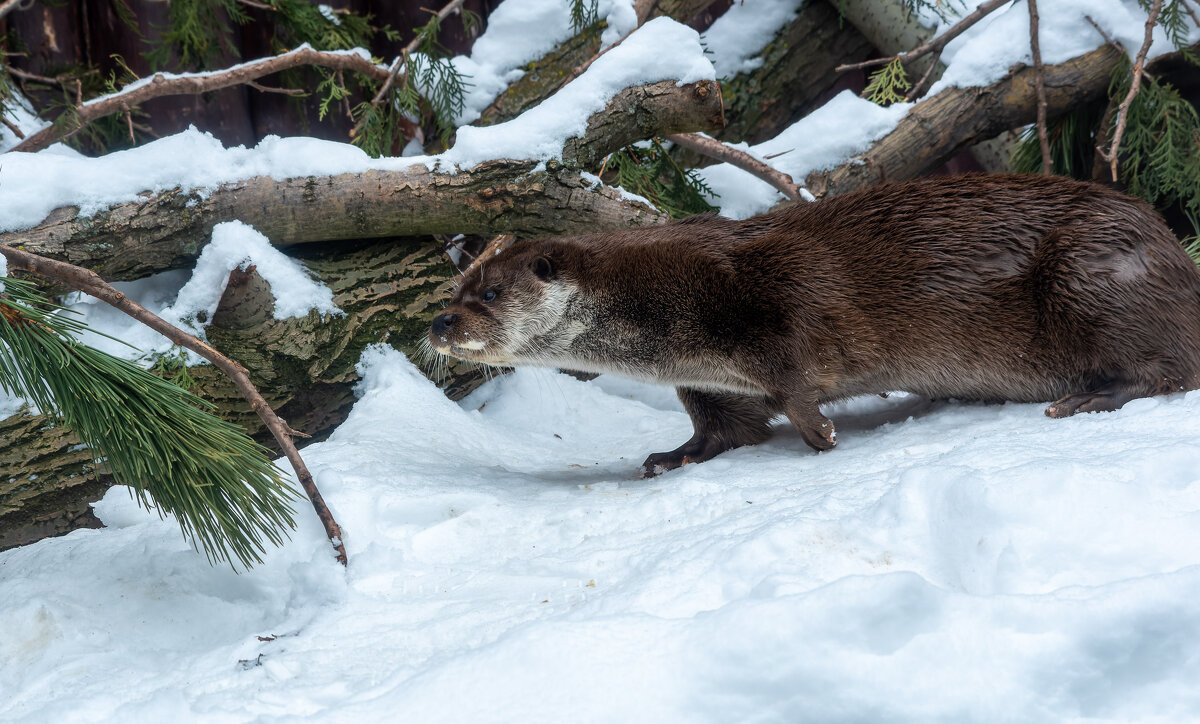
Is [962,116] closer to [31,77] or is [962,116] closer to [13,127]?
[13,127]

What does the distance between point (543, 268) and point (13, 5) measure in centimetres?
269

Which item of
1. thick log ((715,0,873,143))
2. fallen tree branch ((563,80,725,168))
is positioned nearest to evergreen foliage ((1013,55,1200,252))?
thick log ((715,0,873,143))

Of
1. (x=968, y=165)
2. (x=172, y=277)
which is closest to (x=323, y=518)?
(x=172, y=277)

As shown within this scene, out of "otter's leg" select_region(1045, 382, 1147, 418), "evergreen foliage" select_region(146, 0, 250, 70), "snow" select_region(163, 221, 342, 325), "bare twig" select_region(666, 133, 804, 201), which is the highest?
"evergreen foliage" select_region(146, 0, 250, 70)

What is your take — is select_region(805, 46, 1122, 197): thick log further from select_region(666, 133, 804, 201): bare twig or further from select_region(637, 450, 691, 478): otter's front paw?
select_region(637, 450, 691, 478): otter's front paw

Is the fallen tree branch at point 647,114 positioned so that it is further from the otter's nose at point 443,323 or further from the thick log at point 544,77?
the thick log at point 544,77

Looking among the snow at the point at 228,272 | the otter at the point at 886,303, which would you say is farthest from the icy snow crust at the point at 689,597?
the snow at the point at 228,272

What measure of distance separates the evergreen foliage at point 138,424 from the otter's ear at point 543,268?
1.30 metres

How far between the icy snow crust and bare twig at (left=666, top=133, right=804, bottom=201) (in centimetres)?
159

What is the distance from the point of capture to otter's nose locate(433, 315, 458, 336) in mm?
3018

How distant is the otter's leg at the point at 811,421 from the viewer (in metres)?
2.69

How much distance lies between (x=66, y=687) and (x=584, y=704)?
99cm

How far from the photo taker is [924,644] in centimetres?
135

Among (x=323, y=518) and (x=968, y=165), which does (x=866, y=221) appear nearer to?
(x=323, y=518)
